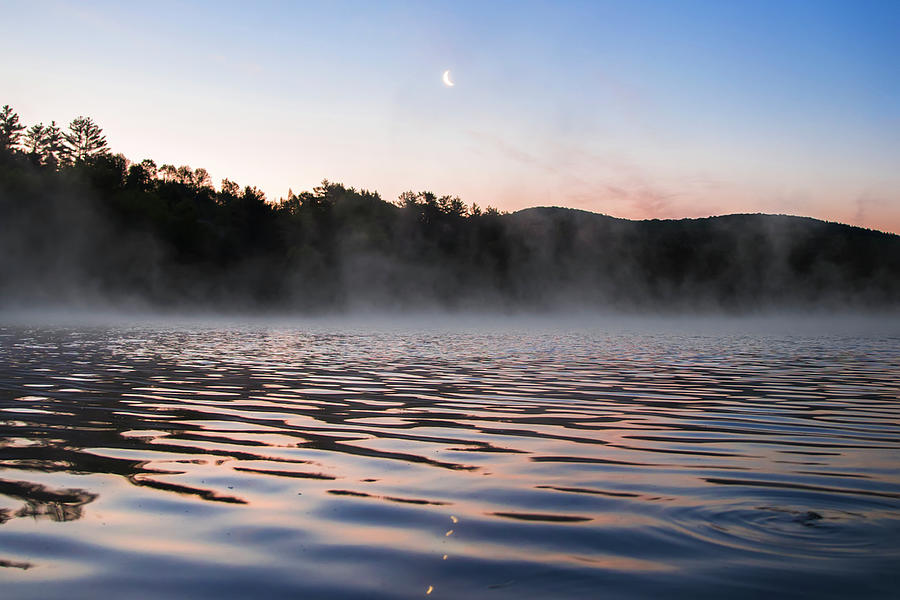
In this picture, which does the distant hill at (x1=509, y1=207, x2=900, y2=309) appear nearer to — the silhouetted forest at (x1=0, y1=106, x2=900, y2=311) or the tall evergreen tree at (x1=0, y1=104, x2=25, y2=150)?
the silhouetted forest at (x1=0, y1=106, x2=900, y2=311)

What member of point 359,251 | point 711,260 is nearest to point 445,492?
point 359,251

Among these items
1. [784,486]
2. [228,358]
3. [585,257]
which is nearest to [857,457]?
[784,486]

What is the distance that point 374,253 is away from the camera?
387ft

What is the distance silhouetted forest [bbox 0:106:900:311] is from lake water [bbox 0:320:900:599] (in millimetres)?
90557

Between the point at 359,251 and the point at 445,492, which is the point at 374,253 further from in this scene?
the point at 445,492

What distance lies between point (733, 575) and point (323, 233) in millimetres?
115315

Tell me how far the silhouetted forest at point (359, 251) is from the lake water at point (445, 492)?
90557 mm

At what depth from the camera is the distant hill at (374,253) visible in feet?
311

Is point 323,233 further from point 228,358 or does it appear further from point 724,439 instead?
point 724,439

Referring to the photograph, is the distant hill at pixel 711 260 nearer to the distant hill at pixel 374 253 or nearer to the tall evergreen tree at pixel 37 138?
the distant hill at pixel 374 253

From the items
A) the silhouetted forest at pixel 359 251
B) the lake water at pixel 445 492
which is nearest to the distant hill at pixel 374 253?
the silhouetted forest at pixel 359 251

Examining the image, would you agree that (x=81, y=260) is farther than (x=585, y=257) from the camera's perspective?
No

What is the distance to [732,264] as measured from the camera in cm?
15050

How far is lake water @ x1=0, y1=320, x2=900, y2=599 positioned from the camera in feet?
12.3
